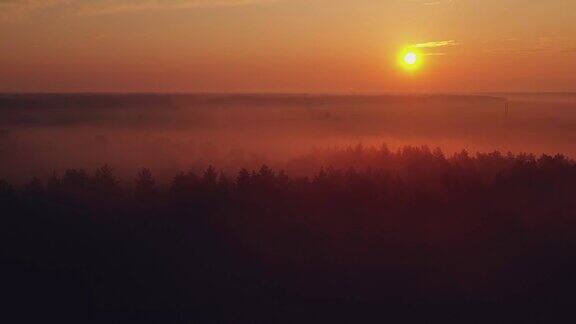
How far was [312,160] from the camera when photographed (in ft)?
246

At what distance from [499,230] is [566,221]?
312cm

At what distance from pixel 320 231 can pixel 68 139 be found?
311 ft

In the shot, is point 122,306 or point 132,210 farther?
point 132,210

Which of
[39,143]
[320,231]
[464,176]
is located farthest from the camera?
[39,143]

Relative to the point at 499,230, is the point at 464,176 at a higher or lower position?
higher

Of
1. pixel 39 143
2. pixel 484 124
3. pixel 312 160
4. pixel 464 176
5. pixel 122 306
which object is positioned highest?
pixel 484 124

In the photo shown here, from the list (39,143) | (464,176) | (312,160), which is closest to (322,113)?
(39,143)

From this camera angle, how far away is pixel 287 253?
2556 cm

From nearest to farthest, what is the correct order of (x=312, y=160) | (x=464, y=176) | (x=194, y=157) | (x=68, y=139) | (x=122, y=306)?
(x=122, y=306) < (x=464, y=176) < (x=312, y=160) < (x=194, y=157) < (x=68, y=139)

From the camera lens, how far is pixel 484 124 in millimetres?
156000

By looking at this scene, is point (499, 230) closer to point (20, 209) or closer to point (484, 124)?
point (20, 209)

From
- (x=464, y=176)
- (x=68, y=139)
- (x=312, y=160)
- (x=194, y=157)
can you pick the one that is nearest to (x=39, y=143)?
(x=68, y=139)

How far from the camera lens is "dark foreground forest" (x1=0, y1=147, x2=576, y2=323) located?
64.7 ft

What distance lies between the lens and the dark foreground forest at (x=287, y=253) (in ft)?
64.7
